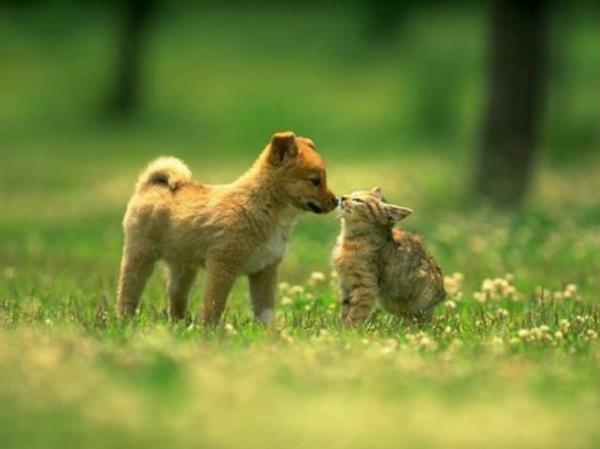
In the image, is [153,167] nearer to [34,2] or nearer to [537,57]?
[537,57]

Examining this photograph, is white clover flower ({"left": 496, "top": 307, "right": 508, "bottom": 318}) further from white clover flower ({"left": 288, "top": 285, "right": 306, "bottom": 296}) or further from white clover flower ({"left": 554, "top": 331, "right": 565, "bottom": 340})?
white clover flower ({"left": 288, "top": 285, "right": 306, "bottom": 296})

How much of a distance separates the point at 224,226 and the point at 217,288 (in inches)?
17.9

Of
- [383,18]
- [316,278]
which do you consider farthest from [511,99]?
[383,18]

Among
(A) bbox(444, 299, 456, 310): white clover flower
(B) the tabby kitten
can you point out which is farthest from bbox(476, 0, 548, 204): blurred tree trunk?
(B) the tabby kitten

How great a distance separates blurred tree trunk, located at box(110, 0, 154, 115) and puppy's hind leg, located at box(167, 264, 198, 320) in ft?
98.7

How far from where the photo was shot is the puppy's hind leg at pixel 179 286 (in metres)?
11.5

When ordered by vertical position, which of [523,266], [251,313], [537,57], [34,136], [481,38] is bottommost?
[251,313]

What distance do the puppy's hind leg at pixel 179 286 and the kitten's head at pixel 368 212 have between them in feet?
3.87

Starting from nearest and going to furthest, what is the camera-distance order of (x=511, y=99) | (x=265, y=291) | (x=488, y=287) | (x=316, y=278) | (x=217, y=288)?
(x=217, y=288) < (x=265, y=291) < (x=488, y=287) < (x=316, y=278) < (x=511, y=99)

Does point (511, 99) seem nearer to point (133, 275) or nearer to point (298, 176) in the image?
point (298, 176)

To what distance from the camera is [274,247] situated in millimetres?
10977

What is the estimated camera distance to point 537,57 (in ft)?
73.9

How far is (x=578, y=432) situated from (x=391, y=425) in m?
0.81

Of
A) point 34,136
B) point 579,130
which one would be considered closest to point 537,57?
point 579,130
